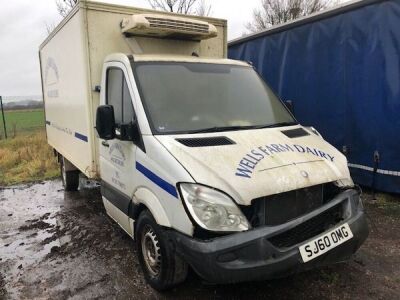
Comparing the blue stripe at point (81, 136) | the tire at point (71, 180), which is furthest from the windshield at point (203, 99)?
the tire at point (71, 180)

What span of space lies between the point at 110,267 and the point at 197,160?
6.38 feet

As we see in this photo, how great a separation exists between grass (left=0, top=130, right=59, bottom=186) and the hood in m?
7.09

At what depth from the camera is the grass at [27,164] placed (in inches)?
374

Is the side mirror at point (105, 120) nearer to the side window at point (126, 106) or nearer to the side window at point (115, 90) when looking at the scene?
the side window at point (126, 106)

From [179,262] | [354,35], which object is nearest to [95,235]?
[179,262]

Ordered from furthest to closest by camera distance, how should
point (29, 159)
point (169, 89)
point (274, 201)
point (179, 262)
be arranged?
point (29, 159)
point (169, 89)
point (179, 262)
point (274, 201)

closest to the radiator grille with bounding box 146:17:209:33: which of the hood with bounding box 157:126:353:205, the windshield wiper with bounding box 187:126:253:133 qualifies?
the windshield wiper with bounding box 187:126:253:133

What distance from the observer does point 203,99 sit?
156 inches

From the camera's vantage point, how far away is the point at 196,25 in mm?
4969

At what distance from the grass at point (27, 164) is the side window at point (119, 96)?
18.9 feet

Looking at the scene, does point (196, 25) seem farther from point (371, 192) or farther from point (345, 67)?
point (371, 192)

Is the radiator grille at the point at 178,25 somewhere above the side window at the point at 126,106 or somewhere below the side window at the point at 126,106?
above

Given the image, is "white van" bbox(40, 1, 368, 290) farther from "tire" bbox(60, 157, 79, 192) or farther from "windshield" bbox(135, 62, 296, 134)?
"tire" bbox(60, 157, 79, 192)

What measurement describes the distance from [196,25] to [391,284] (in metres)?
3.66
